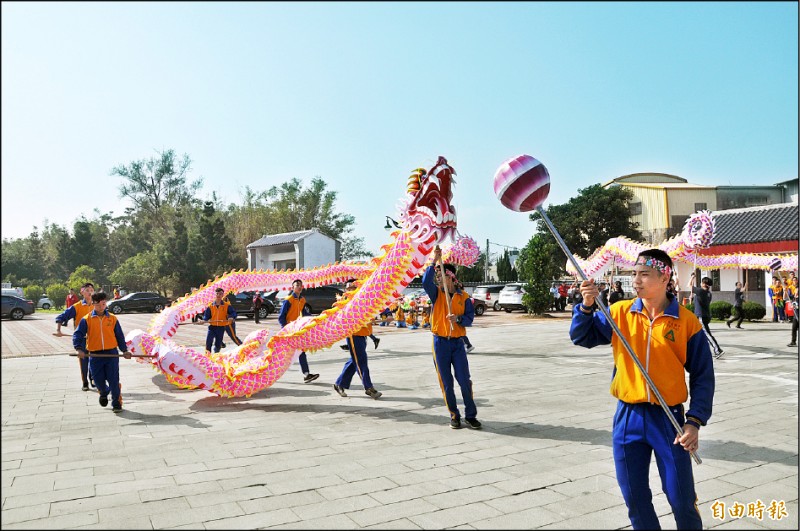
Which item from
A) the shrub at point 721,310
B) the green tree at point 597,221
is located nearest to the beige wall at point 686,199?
the green tree at point 597,221

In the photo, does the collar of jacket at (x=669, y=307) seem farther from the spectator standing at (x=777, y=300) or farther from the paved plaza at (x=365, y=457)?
the spectator standing at (x=777, y=300)

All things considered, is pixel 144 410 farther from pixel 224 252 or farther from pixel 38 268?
pixel 38 268

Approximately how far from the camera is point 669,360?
2.82 metres

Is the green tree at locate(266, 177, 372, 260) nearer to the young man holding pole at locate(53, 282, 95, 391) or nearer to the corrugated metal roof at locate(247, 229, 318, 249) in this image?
the corrugated metal roof at locate(247, 229, 318, 249)

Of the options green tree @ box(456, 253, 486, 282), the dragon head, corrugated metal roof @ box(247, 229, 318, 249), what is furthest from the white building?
the dragon head

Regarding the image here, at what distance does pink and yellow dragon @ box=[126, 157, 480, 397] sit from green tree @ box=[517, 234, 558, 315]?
1652 cm

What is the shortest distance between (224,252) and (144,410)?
30.1m

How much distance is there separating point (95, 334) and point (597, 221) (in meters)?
28.0

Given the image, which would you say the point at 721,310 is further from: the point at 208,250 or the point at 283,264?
the point at 283,264

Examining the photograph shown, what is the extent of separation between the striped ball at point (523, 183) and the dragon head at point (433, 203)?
278 centimetres

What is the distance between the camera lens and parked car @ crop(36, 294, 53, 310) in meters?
38.3

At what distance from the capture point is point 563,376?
29.6 feet

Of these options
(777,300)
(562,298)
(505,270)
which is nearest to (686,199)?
(562,298)

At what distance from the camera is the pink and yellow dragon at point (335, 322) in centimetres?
667
